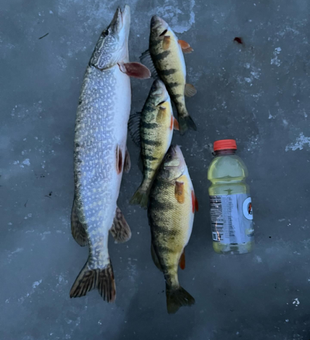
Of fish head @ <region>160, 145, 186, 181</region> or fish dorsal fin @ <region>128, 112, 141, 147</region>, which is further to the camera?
fish dorsal fin @ <region>128, 112, 141, 147</region>

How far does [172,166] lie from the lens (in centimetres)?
141

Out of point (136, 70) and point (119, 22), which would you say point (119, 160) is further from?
point (119, 22)

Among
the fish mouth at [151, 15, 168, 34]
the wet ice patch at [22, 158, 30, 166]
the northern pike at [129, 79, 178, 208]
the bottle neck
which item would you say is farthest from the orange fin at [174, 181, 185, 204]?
the wet ice patch at [22, 158, 30, 166]

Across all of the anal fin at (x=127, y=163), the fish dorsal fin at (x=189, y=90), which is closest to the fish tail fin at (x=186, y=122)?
the fish dorsal fin at (x=189, y=90)

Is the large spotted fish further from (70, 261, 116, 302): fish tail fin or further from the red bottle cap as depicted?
the red bottle cap

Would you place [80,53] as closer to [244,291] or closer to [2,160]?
[2,160]

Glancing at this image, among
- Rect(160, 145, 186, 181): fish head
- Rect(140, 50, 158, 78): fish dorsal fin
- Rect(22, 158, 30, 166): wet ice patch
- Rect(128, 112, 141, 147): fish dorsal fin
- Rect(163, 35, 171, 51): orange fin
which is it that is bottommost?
Rect(160, 145, 186, 181): fish head

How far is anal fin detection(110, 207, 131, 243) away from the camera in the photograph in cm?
153

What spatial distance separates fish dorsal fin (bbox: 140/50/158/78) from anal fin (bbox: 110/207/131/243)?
837mm

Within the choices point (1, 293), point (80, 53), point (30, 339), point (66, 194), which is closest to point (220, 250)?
point (66, 194)

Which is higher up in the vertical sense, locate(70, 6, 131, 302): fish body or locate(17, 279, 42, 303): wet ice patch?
locate(70, 6, 131, 302): fish body

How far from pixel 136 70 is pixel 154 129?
367mm

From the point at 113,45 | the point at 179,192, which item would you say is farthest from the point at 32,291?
the point at 113,45

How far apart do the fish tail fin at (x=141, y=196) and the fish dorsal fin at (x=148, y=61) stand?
2.20 ft
